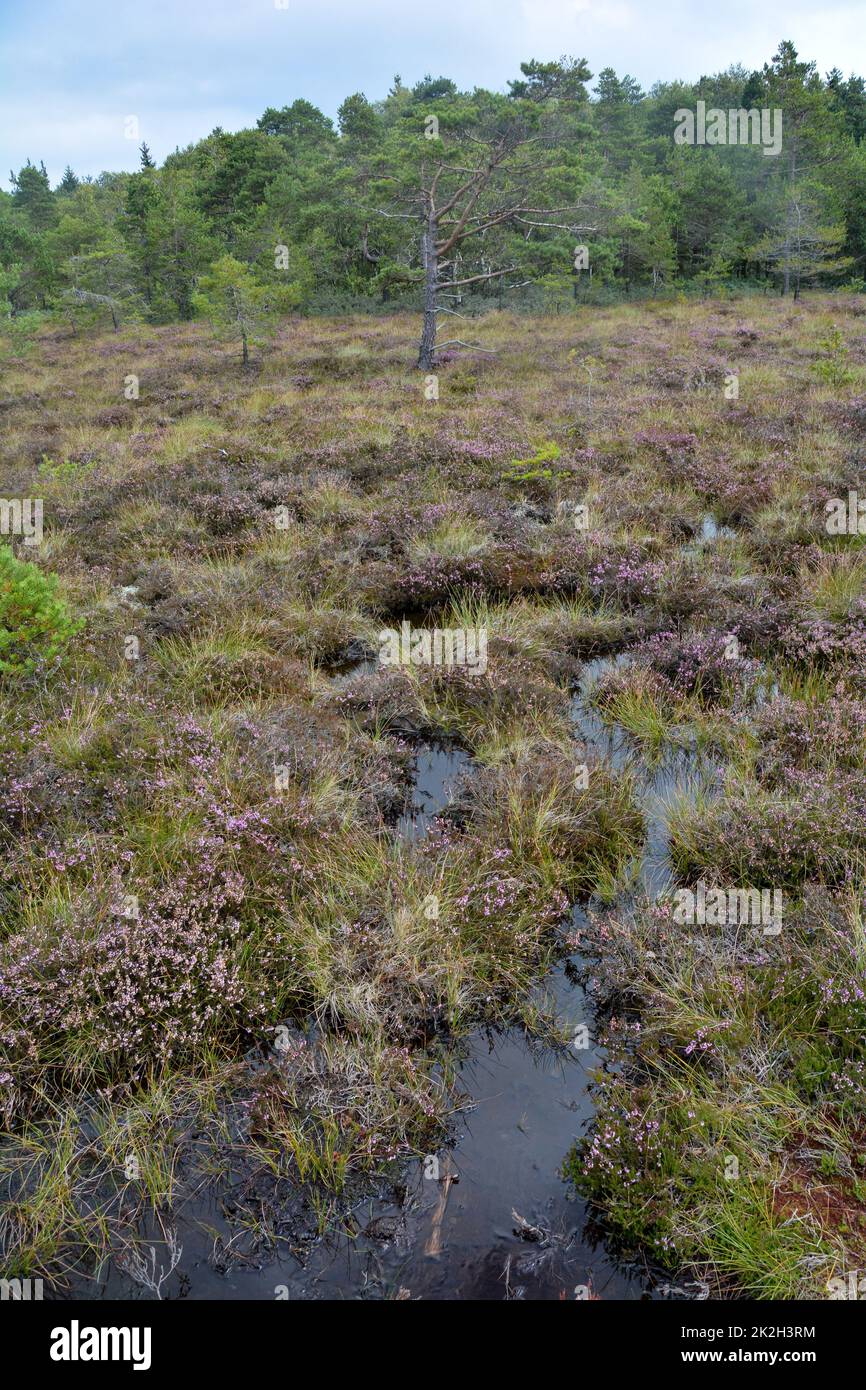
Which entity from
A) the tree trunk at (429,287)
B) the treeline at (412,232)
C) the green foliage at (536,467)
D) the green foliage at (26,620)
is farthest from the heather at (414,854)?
the treeline at (412,232)

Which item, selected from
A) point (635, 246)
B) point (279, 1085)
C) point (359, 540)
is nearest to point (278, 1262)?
point (279, 1085)

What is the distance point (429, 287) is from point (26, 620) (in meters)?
16.0

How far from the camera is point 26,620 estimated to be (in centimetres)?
641

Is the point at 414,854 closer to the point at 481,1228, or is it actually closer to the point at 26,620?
the point at 481,1228

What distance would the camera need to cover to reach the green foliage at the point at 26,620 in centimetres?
609

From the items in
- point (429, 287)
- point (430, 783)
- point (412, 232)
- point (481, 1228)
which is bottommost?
point (481, 1228)

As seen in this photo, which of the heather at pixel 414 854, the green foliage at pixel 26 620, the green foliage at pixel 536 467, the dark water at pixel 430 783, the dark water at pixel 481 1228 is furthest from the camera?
the green foliage at pixel 536 467

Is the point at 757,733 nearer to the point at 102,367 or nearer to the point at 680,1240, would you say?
the point at 680,1240

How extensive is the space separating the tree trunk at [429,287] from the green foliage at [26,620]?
15579 millimetres

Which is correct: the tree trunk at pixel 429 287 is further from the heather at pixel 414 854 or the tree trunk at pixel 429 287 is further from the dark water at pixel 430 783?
the dark water at pixel 430 783

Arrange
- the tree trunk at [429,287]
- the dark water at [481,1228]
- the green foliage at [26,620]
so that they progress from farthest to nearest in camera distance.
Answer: the tree trunk at [429,287], the green foliage at [26,620], the dark water at [481,1228]

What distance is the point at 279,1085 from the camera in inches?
134

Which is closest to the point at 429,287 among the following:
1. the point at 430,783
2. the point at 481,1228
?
the point at 430,783

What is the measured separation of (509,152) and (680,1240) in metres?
20.9
